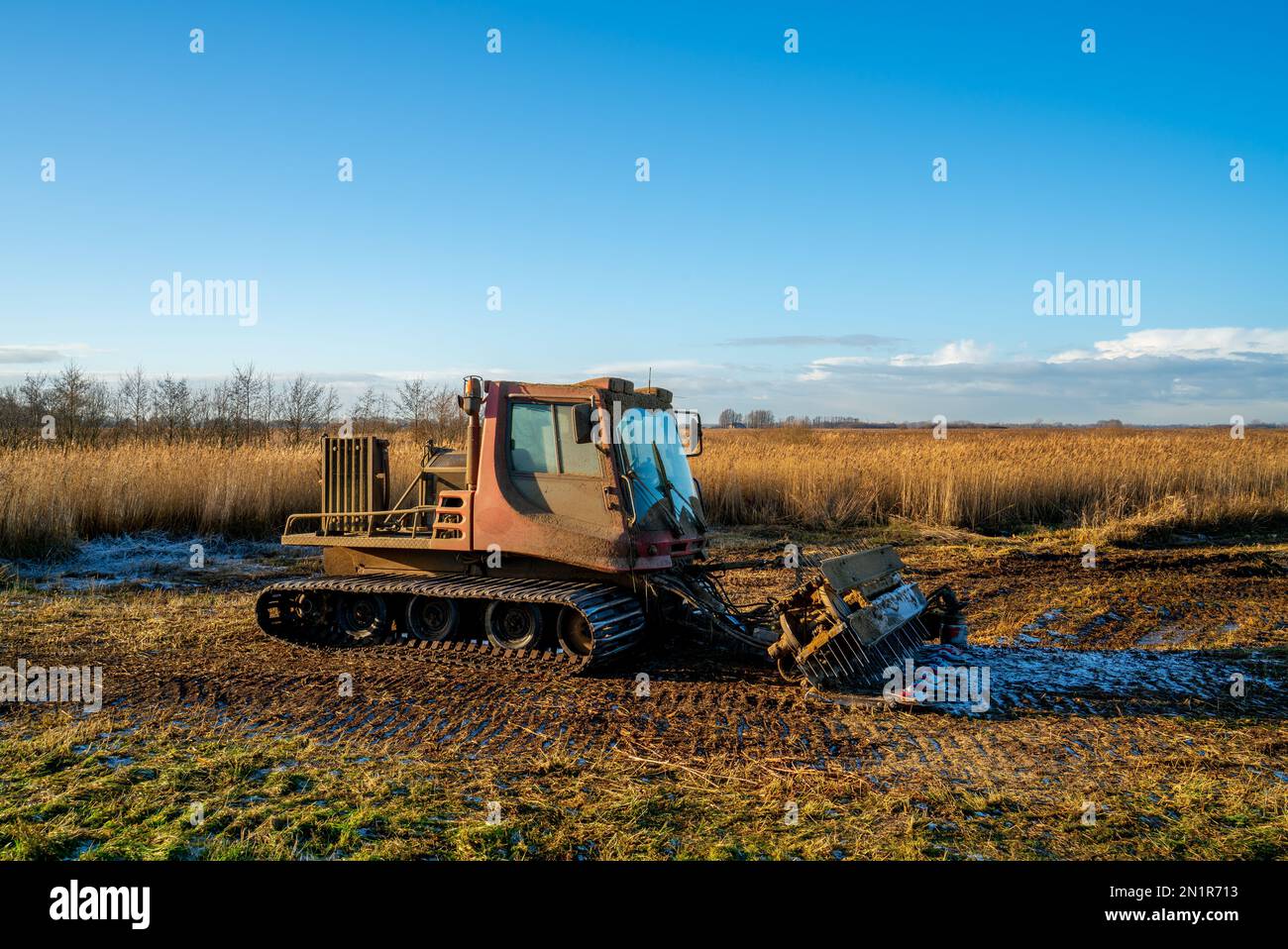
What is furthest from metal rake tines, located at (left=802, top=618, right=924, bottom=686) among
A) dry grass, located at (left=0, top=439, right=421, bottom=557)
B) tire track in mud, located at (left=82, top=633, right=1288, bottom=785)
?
dry grass, located at (left=0, top=439, right=421, bottom=557)

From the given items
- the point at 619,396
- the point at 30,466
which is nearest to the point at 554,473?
the point at 619,396

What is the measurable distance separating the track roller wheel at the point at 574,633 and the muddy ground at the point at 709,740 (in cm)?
30

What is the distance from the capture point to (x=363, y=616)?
788 cm

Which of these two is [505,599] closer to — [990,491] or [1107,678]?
[1107,678]

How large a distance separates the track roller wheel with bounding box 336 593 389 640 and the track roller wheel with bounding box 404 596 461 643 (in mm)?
237

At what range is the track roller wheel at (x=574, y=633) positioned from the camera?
689 cm

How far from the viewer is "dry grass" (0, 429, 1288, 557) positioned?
13.6 m

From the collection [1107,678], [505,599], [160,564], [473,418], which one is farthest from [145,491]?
[1107,678]

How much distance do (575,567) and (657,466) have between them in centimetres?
107

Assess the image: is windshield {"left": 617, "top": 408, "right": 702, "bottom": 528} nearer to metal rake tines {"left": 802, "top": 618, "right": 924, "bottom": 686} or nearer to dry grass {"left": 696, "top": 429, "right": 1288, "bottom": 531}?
metal rake tines {"left": 802, "top": 618, "right": 924, "bottom": 686}

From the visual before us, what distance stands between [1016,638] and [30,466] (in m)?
13.5

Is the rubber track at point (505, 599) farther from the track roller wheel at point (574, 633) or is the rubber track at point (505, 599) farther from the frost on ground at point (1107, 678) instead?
the frost on ground at point (1107, 678)

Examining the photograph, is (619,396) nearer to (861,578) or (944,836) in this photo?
(861,578)

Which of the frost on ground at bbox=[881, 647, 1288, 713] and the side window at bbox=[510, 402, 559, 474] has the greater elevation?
the side window at bbox=[510, 402, 559, 474]
